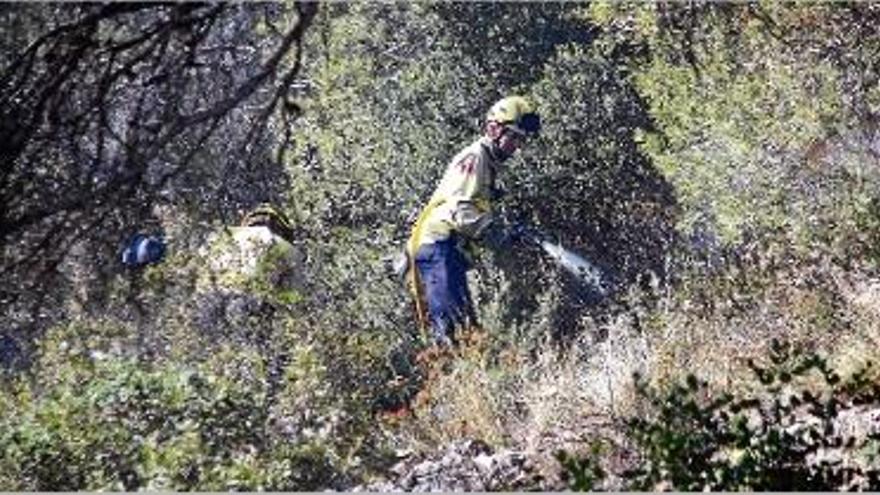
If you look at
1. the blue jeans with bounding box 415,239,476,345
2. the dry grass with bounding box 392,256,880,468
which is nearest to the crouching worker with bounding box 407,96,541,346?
the blue jeans with bounding box 415,239,476,345

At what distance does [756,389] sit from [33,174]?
12.3 ft

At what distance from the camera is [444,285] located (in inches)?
500

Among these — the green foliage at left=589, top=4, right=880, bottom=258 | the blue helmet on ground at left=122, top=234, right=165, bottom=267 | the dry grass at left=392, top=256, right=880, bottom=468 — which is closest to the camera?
the blue helmet on ground at left=122, top=234, right=165, bottom=267

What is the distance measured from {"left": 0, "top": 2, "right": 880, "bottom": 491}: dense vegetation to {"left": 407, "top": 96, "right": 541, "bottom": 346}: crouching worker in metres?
0.30

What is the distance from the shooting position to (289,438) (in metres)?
9.20

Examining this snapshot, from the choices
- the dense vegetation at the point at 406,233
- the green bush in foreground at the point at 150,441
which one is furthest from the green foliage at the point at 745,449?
the green bush in foreground at the point at 150,441

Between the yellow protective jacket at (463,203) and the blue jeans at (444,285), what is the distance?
88mm

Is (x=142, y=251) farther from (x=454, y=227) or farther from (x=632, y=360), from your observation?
(x=454, y=227)

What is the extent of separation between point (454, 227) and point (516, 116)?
1.03 metres

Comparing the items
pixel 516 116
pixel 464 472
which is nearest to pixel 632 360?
pixel 464 472

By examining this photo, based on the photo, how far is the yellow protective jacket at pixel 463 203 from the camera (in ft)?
41.9

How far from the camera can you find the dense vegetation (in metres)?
6.54

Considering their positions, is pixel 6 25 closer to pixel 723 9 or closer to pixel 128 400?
pixel 128 400

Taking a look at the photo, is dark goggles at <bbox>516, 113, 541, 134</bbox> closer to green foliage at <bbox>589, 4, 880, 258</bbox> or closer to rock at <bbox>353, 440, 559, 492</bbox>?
green foliage at <bbox>589, 4, 880, 258</bbox>
